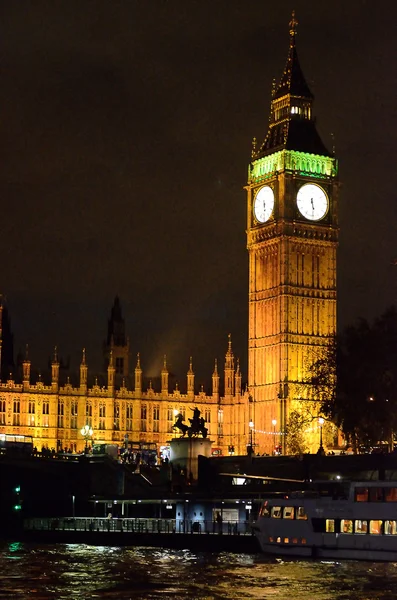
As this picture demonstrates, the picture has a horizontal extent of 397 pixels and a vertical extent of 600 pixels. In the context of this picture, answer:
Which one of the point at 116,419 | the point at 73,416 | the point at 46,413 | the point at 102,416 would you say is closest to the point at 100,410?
the point at 102,416

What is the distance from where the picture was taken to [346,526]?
71.6m

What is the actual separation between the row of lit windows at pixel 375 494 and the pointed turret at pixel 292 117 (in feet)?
199

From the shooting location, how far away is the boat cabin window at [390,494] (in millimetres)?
70312

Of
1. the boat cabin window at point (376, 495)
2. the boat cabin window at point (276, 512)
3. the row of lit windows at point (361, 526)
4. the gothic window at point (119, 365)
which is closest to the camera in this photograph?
the row of lit windows at point (361, 526)

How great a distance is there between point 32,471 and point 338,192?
1665 inches

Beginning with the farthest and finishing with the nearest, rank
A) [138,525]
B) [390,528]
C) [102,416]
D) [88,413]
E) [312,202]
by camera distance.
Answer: [102,416] < [88,413] < [312,202] < [138,525] < [390,528]

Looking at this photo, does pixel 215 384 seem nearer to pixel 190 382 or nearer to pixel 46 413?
pixel 190 382

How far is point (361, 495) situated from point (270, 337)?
56.2 m

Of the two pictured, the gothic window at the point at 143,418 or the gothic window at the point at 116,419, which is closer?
the gothic window at the point at 116,419

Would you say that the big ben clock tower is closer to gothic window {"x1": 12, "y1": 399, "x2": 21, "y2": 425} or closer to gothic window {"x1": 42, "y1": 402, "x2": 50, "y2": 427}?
gothic window {"x1": 42, "y1": 402, "x2": 50, "y2": 427}

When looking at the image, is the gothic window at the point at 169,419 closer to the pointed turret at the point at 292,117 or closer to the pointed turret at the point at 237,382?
the pointed turret at the point at 237,382

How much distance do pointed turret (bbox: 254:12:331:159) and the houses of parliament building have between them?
9 centimetres

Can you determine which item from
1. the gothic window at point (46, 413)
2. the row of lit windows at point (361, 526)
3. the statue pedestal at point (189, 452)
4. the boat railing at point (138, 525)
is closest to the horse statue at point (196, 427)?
the statue pedestal at point (189, 452)

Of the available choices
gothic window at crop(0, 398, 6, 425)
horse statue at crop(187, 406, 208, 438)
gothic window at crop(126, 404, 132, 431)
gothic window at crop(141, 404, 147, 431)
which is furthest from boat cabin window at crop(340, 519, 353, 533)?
gothic window at crop(141, 404, 147, 431)
